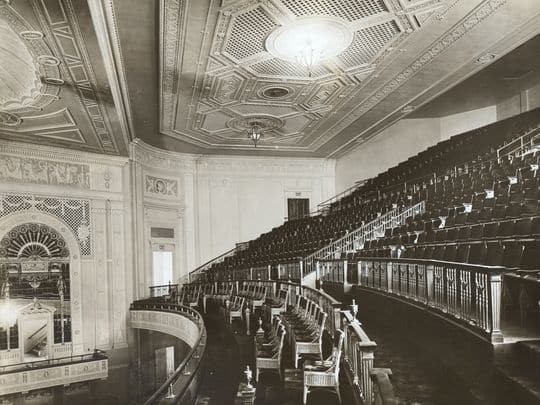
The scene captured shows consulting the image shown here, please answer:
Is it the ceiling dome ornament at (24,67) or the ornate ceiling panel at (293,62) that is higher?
the ornate ceiling panel at (293,62)

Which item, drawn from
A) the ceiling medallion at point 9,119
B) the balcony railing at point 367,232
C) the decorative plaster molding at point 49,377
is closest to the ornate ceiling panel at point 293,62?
the balcony railing at point 367,232

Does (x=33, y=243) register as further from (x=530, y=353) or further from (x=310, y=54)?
(x=530, y=353)

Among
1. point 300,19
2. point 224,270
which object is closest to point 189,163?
point 224,270

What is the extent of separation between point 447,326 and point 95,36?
618cm

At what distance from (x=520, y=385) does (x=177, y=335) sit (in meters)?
9.42

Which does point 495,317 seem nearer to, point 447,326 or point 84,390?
point 447,326

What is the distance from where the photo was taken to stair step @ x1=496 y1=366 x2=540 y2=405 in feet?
9.17

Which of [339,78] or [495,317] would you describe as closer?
[495,317]

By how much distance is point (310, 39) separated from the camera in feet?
28.9

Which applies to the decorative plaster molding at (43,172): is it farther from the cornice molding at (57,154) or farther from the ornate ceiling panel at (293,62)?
the ornate ceiling panel at (293,62)

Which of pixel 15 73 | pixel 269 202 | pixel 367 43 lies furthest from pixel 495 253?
pixel 269 202

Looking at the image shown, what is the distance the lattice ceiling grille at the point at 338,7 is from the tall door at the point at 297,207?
434 inches

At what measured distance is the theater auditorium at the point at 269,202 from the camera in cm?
437

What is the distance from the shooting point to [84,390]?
41.1ft
